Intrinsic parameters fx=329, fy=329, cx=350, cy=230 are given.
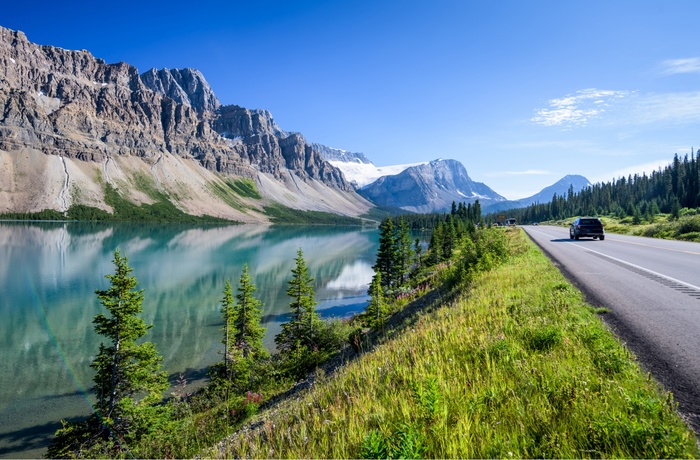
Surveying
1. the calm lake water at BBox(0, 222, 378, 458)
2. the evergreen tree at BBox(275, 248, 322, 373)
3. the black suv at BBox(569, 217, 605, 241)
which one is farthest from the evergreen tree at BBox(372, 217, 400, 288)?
the black suv at BBox(569, 217, 605, 241)

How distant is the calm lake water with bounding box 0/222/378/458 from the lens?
64.8 ft

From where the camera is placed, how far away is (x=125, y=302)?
50.6ft

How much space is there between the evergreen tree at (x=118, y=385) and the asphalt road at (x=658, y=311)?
17.3 metres

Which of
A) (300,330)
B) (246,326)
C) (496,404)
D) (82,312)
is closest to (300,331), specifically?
(300,330)

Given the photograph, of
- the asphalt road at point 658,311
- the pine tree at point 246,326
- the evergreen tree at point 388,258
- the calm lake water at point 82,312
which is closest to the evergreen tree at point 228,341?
the pine tree at point 246,326

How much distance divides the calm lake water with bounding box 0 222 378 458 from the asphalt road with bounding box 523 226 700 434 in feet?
78.8

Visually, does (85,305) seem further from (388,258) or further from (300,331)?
(388,258)

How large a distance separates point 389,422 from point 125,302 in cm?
1591

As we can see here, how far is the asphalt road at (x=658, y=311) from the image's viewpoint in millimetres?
4829

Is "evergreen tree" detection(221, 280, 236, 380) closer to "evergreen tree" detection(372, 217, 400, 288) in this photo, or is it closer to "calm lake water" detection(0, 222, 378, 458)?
"calm lake water" detection(0, 222, 378, 458)

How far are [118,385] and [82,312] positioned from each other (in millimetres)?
27718

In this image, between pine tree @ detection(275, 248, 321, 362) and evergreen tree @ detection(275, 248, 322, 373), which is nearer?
evergreen tree @ detection(275, 248, 322, 373)

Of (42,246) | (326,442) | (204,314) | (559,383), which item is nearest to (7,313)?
(204,314)

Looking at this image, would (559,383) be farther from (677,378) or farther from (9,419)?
(9,419)
